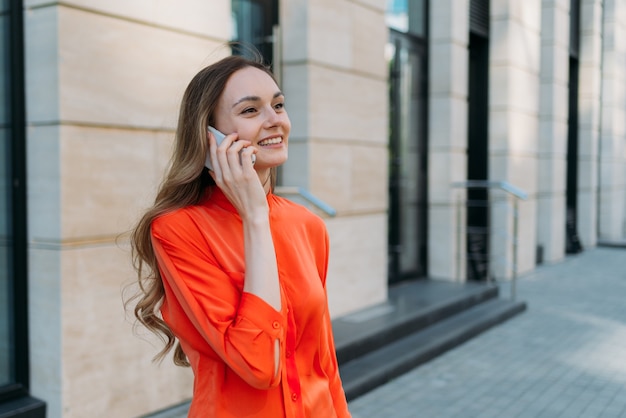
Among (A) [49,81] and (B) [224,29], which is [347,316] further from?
(A) [49,81]

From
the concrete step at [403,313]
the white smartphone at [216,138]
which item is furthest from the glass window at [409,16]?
the white smartphone at [216,138]

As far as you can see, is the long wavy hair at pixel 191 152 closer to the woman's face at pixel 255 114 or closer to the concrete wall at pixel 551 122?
the woman's face at pixel 255 114

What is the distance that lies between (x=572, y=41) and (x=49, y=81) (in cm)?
1362

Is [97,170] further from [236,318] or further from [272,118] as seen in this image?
[236,318]

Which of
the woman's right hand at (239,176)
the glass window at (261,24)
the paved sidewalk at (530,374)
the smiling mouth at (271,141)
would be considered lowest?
the paved sidewalk at (530,374)

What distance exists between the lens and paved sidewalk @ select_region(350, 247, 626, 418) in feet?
17.0

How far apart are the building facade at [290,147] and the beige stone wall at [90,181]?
0.04ft

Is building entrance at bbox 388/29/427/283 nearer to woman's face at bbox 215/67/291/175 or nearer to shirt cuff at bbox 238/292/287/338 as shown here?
woman's face at bbox 215/67/291/175

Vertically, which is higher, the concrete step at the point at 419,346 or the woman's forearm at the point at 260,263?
the woman's forearm at the point at 260,263

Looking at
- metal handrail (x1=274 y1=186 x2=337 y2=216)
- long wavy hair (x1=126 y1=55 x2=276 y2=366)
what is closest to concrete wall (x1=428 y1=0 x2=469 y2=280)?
metal handrail (x1=274 y1=186 x2=337 y2=216)

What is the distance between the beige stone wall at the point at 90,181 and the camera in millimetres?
4152

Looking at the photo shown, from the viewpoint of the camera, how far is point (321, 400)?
1.88 meters

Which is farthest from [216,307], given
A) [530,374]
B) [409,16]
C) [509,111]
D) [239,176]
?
[509,111]

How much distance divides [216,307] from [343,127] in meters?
5.43
